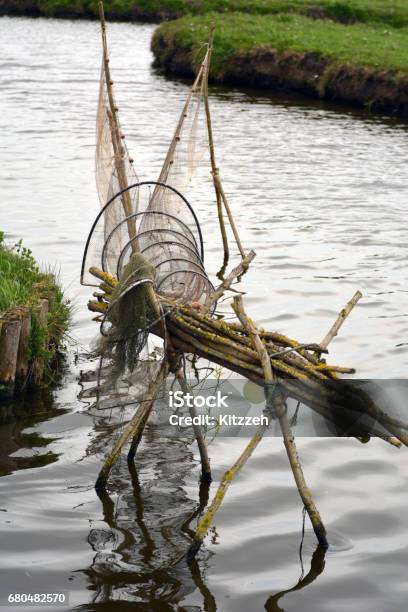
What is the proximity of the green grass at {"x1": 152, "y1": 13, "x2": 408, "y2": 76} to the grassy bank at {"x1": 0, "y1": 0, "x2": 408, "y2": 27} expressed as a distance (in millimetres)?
4486

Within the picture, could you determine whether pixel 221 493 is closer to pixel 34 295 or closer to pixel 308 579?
pixel 308 579

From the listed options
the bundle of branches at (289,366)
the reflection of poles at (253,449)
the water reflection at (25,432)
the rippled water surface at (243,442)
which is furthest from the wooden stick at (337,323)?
the water reflection at (25,432)

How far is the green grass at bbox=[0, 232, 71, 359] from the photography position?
9500 millimetres

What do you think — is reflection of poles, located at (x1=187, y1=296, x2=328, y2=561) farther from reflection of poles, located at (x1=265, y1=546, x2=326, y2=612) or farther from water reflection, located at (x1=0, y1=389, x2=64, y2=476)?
water reflection, located at (x1=0, y1=389, x2=64, y2=476)

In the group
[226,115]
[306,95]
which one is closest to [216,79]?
[306,95]

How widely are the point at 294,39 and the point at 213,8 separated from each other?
17.6 meters

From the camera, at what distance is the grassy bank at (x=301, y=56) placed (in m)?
29.7

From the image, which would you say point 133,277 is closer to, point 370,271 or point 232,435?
point 232,435

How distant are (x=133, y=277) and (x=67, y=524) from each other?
6.13ft

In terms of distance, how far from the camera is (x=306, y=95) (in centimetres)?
3183

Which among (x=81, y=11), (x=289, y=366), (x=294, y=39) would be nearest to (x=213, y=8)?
(x=81, y=11)

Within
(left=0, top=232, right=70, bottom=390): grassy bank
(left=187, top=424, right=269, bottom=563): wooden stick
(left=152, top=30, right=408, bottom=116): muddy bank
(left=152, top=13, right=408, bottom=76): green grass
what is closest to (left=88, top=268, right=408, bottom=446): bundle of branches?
(left=187, top=424, right=269, bottom=563): wooden stick

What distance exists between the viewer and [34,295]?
993 centimetres

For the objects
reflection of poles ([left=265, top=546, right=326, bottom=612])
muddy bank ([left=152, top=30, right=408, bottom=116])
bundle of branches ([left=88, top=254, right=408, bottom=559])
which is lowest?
reflection of poles ([left=265, top=546, right=326, bottom=612])
